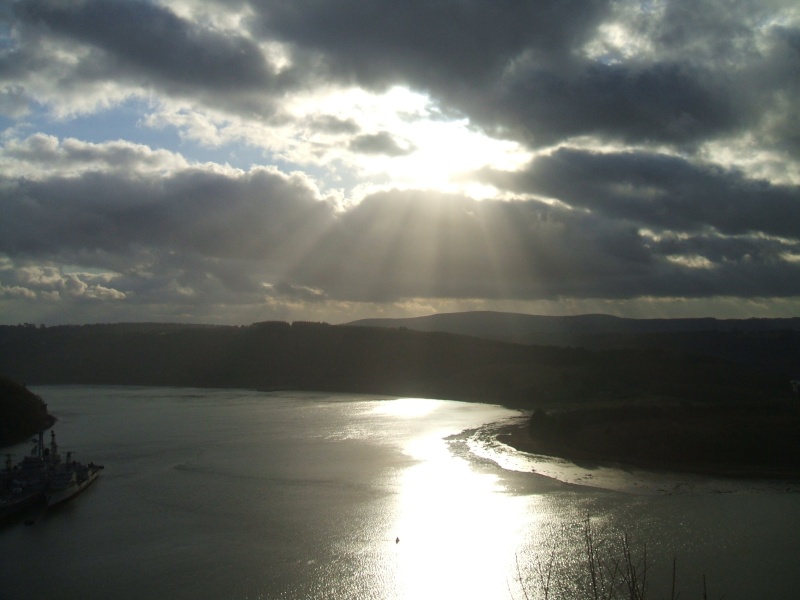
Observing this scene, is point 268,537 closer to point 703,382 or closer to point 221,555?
point 221,555

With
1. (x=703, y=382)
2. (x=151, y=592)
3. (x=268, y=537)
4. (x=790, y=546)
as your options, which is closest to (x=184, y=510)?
(x=268, y=537)

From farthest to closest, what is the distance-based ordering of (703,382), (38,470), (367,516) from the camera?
(703,382) < (38,470) < (367,516)

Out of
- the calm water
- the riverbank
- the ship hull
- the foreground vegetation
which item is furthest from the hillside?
the foreground vegetation

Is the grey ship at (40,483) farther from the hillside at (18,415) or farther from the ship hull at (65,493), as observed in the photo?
the hillside at (18,415)

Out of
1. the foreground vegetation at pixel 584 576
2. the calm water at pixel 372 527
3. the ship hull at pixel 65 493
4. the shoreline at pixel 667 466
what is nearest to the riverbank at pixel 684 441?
the shoreline at pixel 667 466

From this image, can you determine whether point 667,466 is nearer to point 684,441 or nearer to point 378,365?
point 684,441

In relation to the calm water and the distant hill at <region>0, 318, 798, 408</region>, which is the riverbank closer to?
the calm water

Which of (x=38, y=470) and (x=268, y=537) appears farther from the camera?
(x=38, y=470)

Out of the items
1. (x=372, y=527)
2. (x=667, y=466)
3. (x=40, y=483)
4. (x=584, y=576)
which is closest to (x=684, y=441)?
(x=667, y=466)
